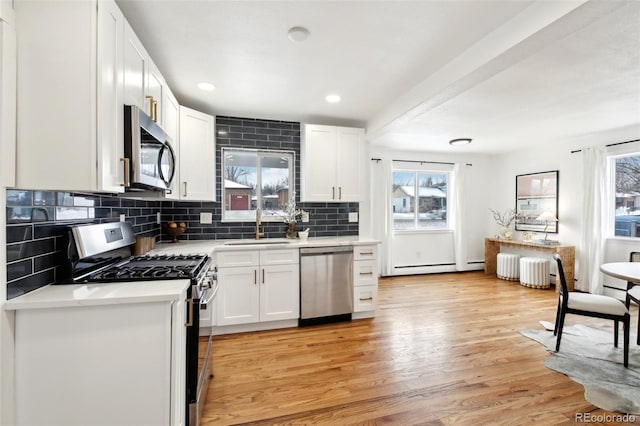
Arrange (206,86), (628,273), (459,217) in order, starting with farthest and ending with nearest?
(459,217)
(206,86)
(628,273)

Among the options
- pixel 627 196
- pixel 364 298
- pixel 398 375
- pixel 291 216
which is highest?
pixel 627 196

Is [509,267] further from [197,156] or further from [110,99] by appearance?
[110,99]

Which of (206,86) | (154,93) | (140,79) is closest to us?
(140,79)

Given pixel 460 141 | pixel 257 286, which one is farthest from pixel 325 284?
pixel 460 141

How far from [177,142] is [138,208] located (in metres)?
0.71

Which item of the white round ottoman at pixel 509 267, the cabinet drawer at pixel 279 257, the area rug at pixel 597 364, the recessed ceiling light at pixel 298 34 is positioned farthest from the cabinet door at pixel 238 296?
the white round ottoman at pixel 509 267

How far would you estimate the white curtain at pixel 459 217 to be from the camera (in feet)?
18.9

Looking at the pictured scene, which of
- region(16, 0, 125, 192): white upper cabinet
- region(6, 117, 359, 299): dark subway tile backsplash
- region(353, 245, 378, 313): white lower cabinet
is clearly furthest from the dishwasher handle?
region(16, 0, 125, 192): white upper cabinet

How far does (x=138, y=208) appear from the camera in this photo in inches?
102

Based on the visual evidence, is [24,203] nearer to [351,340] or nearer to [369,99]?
[351,340]

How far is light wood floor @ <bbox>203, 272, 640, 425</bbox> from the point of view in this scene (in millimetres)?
1807

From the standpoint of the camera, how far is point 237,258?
9.61ft

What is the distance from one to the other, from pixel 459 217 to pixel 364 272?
11.1 feet

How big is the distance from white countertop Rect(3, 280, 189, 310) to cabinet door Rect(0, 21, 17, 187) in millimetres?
481
